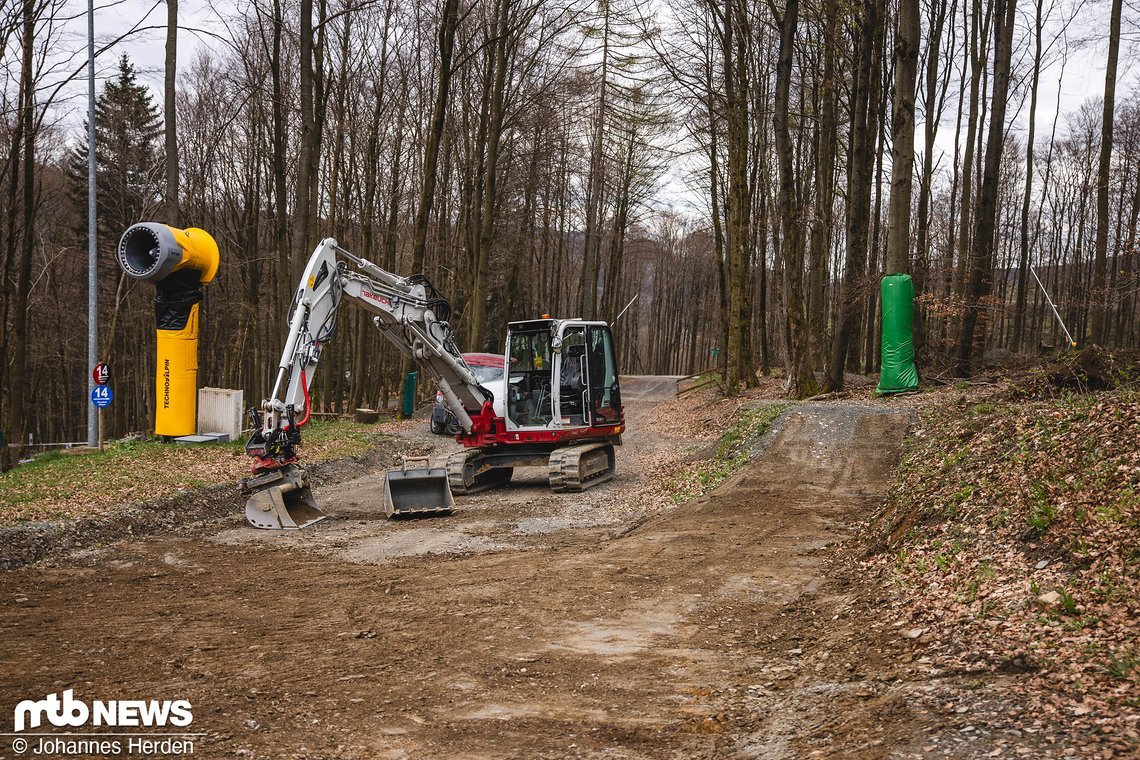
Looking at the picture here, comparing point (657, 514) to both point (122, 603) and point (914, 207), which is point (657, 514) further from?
point (914, 207)

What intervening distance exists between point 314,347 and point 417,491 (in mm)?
2894

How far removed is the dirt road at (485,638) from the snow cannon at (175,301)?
6.52 metres

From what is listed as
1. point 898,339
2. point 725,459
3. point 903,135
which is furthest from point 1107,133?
point 725,459

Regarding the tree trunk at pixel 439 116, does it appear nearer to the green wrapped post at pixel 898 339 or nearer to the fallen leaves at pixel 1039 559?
the green wrapped post at pixel 898 339

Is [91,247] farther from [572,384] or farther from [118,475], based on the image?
[572,384]

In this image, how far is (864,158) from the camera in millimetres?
21906

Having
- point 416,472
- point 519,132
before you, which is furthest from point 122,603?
point 519,132

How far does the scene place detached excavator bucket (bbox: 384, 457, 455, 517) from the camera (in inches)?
523

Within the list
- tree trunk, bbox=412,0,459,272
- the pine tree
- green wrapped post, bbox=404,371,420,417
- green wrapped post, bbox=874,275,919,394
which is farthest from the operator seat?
the pine tree

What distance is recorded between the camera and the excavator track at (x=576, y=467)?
49.4 ft

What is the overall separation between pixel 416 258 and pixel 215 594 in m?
15.3

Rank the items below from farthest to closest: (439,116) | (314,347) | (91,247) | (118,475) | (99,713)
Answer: (439,116)
(91,247)
(118,475)
(314,347)
(99,713)

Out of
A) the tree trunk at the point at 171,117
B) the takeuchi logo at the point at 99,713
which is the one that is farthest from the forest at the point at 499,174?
the takeuchi logo at the point at 99,713

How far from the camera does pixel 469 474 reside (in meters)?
15.6
